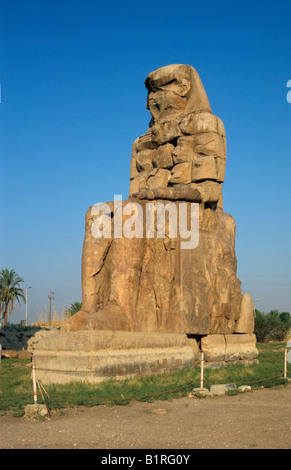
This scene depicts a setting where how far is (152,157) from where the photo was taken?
1147 cm

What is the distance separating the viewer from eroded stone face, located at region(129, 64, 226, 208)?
10.2 m

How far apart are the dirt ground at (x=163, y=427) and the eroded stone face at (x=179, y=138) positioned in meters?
4.42

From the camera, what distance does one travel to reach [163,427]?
5164mm

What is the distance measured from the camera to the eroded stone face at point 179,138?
10.2 meters

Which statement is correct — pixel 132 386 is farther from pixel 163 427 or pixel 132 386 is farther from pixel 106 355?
pixel 163 427

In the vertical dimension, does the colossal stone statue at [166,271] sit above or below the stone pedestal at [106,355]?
above

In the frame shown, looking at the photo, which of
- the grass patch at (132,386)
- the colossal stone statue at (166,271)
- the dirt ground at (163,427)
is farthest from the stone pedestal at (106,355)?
→ the dirt ground at (163,427)

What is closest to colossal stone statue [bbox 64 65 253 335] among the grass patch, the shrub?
the grass patch

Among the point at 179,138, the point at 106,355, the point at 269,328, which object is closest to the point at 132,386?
the point at 106,355

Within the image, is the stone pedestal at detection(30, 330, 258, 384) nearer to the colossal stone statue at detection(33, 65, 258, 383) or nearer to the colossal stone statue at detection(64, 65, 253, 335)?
the colossal stone statue at detection(33, 65, 258, 383)

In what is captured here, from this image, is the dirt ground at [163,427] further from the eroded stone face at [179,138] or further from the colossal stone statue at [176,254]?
the eroded stone face at [179,138]

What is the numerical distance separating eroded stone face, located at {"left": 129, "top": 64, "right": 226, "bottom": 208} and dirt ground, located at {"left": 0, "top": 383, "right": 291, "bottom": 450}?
4416 mm

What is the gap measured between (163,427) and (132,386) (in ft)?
6.94
